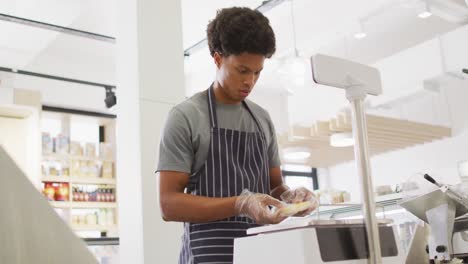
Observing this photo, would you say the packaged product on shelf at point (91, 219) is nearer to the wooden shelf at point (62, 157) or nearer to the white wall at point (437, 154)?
the wooden shelf at point (62, 157)

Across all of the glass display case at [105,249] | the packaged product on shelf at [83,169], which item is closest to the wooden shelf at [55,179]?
the packaged product on shelf at [83,169]

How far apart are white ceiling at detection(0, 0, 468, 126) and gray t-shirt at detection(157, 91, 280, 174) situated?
346cm

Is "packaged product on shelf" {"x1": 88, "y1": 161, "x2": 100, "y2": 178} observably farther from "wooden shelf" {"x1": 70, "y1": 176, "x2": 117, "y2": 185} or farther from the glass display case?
the glass display case

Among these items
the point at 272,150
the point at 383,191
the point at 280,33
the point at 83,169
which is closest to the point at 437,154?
the point at 280,33

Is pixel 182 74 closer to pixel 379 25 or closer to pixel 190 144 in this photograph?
pixel 190 144

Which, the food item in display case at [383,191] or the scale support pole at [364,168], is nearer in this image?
the scale support pole at [364,168]

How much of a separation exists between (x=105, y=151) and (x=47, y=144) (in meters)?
0.93

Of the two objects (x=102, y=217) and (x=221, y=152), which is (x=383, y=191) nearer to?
(x=221, y=152)

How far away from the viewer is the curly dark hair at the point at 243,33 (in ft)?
5.24

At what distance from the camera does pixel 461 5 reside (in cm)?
612

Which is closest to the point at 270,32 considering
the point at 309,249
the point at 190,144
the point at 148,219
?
the point at 190,144

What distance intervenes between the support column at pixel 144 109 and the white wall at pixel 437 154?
160 inches

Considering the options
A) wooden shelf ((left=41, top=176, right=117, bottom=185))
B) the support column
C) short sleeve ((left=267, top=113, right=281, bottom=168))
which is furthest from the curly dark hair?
wooden shelf ((left=41, top=176, right=117, bottom=185))

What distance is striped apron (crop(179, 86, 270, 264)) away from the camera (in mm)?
1521
